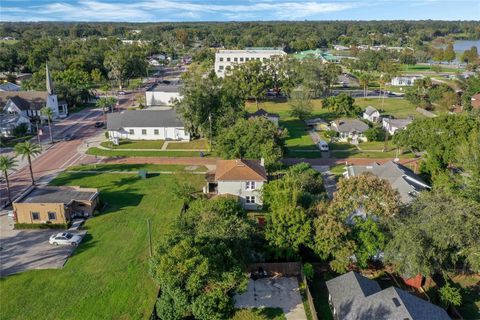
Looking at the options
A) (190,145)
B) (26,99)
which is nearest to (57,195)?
(190,145)

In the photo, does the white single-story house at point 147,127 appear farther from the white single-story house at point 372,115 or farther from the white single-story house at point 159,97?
the white single-story house at point 372,115

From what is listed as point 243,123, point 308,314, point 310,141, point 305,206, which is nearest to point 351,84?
point 310,141

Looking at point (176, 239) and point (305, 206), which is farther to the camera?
point (305, 206)

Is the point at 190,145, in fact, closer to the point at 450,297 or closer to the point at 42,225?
the point at 42,225

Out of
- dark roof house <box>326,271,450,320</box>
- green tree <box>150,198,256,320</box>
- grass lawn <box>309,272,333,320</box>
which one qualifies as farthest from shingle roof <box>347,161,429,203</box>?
green tree <box>150,198,256,320</box>

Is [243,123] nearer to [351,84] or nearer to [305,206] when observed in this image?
[305,206]

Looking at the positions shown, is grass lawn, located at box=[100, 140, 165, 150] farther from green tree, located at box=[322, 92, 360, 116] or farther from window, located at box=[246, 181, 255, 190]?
green tree, located at box=[322, 92, 360, 116]

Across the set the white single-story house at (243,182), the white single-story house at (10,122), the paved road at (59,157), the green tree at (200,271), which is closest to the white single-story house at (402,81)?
the paved road at (59,157)
